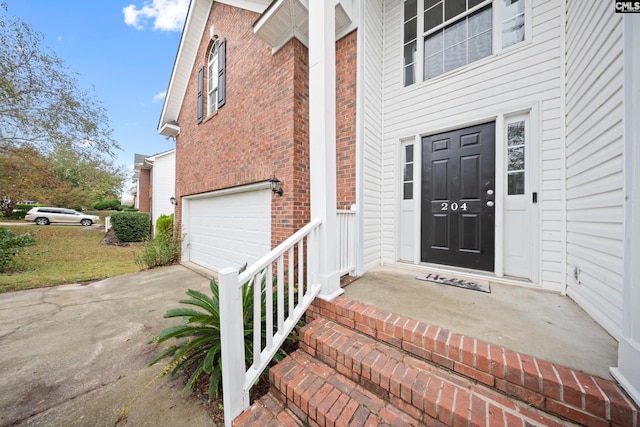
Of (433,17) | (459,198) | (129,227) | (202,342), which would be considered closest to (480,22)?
(433,17)

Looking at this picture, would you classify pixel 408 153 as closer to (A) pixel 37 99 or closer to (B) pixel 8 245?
(B) pixel 8 245

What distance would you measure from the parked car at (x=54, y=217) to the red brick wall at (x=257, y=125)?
18.1 m

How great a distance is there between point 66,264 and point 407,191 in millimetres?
9548

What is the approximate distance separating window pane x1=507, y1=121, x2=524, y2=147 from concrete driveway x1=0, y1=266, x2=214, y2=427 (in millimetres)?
4026

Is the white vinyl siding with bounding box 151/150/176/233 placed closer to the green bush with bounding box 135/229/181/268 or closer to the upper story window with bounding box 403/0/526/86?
the green bush with bounding box 135/229/181/268

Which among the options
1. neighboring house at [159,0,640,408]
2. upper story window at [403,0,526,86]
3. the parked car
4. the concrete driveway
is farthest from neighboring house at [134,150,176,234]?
upper story window at [403,0,526,86]

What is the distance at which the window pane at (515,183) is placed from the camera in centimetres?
260

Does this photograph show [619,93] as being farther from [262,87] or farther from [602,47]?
[262,87]

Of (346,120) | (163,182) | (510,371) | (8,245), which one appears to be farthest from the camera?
(163,182)

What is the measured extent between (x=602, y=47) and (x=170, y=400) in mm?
4406

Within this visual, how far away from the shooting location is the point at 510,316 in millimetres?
1830

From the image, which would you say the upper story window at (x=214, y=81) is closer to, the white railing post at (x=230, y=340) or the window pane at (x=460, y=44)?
the window pane at (x=460, y=44)

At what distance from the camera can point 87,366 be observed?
2164mm

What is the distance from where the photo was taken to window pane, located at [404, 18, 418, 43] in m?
3.36
